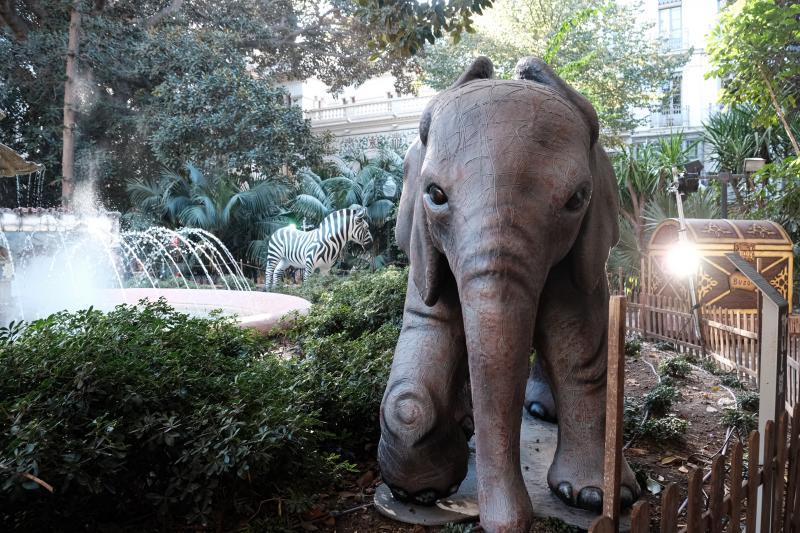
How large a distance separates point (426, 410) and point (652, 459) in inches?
68.0

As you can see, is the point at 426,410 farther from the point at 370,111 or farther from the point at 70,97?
the point at 370,111

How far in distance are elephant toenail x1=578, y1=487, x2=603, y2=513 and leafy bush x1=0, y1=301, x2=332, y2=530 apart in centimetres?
101

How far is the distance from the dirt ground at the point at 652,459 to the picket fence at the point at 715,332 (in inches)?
15.6

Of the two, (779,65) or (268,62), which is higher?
(268,62)

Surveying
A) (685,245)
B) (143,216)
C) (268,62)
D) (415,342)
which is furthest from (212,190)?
(415,342)

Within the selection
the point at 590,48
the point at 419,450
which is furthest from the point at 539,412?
the point at 590,48

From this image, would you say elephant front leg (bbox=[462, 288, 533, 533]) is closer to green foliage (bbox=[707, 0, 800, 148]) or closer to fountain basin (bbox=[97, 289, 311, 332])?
fountain basin (bbox=[97, 289, 311, 332])

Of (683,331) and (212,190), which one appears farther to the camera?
(212,190)

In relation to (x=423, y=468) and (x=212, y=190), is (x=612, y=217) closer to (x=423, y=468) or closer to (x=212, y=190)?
(x=423, y=468)

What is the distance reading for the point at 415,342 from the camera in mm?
2447

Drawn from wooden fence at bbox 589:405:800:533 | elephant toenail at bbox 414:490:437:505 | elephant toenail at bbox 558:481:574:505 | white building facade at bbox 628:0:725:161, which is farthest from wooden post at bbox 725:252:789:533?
white building facade at bbox 628:0:725:161

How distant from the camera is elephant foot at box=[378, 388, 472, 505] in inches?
91.0

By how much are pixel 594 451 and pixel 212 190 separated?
15768mm

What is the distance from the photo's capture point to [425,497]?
95.7 inches
